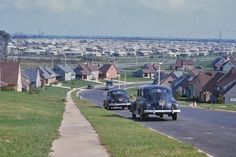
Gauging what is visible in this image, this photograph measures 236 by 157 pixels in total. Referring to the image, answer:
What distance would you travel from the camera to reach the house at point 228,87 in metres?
100

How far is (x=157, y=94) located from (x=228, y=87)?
6814 cm

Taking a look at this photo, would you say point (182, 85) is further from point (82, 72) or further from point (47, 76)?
point (82, 72)

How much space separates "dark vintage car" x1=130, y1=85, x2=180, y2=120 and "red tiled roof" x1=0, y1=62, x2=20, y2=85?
49.3 metres

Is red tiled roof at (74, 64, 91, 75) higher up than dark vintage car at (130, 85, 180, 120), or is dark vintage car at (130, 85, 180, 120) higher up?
red tiled roof at (74, 64, 91, 75)

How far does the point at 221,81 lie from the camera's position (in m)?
107

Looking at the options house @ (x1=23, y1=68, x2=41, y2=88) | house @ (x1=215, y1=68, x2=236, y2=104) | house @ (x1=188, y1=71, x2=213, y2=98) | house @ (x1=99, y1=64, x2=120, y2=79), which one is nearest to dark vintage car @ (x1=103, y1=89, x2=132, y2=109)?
house @ (x1=215, y1=68, x2=236, y2=104)

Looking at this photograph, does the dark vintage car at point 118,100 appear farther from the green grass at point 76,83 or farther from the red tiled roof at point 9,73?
the green grass at point 76,83

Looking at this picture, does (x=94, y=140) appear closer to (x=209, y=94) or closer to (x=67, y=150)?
(x=67, y=150)

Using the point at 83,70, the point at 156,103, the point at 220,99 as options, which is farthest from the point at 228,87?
Answer: the point at 83,70

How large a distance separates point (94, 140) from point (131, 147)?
9.20ft

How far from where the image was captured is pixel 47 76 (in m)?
147

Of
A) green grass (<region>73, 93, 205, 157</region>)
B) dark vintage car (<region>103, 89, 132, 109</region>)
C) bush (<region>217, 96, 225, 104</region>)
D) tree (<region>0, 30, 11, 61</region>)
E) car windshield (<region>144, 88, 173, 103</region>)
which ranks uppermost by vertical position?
tree (<region>0, 30, 11, 61</region>)

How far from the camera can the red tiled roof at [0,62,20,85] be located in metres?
83.2

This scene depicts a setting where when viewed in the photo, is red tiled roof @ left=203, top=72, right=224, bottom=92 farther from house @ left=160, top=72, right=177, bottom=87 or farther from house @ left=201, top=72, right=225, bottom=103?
house @ left=160, top=72, right=177, bottom=87
